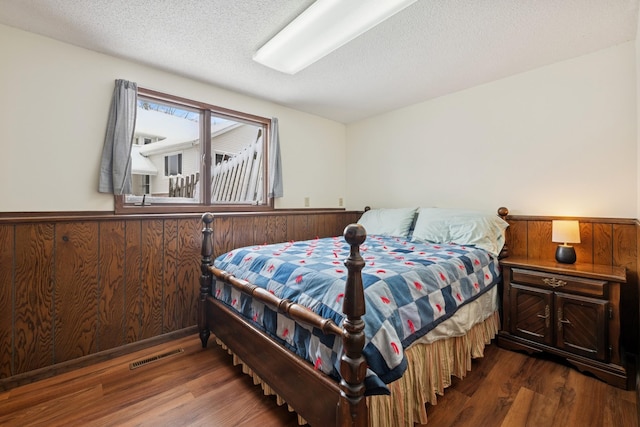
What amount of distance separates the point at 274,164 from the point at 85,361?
227cm

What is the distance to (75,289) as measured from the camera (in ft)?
6.50

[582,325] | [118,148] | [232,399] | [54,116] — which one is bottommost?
[232,399]

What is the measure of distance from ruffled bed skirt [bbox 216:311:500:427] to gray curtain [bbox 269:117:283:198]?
5.71 ft

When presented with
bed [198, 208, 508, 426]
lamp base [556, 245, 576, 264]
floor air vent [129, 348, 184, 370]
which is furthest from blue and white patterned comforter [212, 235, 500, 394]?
floor air vent [129, 348, 184, 370]

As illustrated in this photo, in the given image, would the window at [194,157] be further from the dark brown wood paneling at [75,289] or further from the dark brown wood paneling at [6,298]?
the dark brown wood paneling at [6,298]

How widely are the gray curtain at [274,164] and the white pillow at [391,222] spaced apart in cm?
110

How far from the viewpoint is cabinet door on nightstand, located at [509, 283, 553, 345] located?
1973 mm

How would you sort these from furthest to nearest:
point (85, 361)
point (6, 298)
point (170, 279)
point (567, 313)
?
1. point (170, 279)
2. point (85, 361)
3. point (567, 313)
4. point (6, 298)

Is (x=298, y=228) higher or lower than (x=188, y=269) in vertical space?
higher

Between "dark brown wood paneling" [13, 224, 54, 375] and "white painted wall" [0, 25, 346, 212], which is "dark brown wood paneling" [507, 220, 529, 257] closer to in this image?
"white painted wall" [0, 25, 346, 212]

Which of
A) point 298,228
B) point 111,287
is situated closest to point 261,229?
point 298,228

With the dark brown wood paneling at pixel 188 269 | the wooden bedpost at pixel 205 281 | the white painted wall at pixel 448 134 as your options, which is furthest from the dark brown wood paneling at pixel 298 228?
the wooden bedpost at pixel 205 281

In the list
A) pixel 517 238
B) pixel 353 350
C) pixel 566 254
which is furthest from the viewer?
pixel 517 238

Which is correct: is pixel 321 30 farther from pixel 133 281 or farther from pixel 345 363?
pixel 133 281
